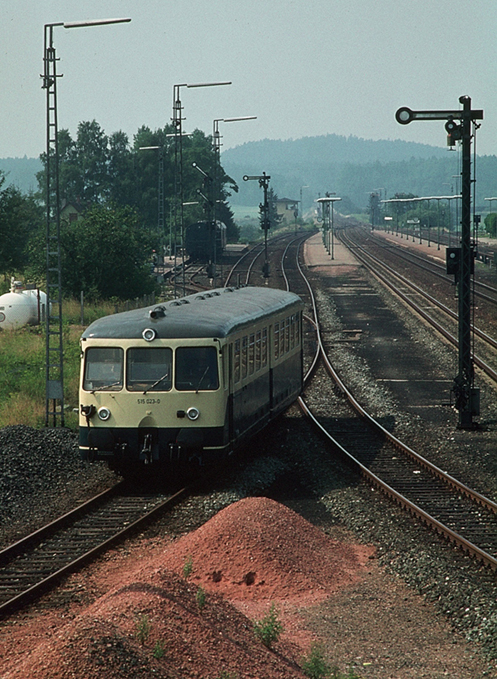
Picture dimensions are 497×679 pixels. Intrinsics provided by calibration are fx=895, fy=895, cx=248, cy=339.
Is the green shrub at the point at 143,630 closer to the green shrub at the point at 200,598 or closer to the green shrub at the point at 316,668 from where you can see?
the green shrub at the point at 200,598

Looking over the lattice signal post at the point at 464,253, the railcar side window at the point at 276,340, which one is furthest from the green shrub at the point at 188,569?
the lattice signal post at the point at 464,253

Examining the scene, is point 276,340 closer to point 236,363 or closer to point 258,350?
point 258,350

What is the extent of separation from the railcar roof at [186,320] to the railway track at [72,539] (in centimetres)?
246

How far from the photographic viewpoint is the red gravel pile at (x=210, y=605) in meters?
6.79

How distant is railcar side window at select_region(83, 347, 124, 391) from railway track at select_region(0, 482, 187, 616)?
1644mm

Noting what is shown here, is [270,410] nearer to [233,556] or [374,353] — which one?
[233,556]

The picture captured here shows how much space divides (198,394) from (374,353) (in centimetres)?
1764

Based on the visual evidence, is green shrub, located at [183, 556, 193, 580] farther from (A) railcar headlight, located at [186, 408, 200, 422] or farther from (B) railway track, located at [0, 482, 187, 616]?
(A) railcar headlight, located at [186, 408, 200, 422]

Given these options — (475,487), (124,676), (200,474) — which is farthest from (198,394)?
(124,676)

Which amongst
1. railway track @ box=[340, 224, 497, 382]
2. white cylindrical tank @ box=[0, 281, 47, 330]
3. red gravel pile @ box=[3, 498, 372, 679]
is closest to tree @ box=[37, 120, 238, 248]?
railway track @ box=[340, 224, 497, 382]

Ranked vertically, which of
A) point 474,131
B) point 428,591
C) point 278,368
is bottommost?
point 428,591

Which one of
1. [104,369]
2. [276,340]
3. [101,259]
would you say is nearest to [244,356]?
[104,369]

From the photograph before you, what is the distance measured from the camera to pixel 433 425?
65.1 ft

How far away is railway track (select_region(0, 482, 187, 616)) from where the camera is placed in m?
10.0
